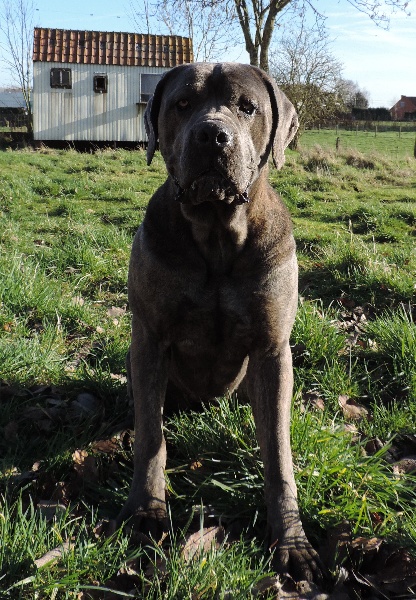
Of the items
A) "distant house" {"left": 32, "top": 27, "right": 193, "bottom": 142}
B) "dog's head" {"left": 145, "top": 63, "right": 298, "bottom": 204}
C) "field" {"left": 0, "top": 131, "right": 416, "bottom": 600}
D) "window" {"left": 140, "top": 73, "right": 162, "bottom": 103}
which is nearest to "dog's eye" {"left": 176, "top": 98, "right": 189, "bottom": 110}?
"dog's head" {"left": 145, "top": 63, "right": 298, "bottom": 204}

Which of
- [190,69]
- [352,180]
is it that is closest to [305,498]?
[190,69]

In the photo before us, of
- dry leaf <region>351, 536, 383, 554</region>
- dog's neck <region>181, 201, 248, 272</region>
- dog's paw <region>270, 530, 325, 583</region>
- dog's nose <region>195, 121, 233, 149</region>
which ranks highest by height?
dog's nose <region>195, 121, 233, 149</region>

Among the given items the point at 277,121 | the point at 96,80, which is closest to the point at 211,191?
the point at 277,121

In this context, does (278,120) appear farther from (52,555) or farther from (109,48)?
(109,48)

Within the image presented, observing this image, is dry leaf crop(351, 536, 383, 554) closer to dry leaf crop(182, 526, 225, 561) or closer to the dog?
the dog

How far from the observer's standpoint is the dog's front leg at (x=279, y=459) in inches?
86.8

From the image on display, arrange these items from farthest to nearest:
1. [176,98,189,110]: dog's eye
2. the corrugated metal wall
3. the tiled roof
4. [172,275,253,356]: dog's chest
Result: 1. the corrugated metal wall
2. the tiled roof
3. [176,98,189,110]: dog's eye
4. [172,275,253,356]: dog's chest

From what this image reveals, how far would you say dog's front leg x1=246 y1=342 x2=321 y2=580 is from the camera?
2205mm

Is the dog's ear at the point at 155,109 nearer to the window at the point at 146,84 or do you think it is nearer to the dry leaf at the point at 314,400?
the dry leaf at the point at 314,400

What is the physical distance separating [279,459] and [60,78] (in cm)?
2291

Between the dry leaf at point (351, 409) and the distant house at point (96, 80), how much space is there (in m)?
21.2

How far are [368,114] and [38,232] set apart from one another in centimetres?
4638

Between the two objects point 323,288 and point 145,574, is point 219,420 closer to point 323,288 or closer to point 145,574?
point 145,574

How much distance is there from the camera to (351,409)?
3.31 meters
